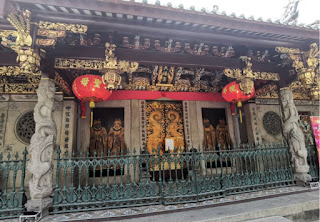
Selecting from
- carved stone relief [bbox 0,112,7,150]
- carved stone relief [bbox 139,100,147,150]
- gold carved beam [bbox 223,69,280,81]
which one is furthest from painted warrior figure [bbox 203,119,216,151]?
carved stone relief [bbox 0,112,7,150]

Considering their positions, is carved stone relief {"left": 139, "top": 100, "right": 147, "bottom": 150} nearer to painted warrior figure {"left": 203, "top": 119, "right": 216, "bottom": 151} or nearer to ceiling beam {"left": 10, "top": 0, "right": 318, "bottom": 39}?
painted warrior figure {"left": 203, "top": 119, "right": 216, "bottom": 151}

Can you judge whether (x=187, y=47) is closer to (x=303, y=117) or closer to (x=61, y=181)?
(x=61, y=181)

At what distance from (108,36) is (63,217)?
3.77m

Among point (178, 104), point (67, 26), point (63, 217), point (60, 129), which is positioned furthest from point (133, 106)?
point (63, 217)

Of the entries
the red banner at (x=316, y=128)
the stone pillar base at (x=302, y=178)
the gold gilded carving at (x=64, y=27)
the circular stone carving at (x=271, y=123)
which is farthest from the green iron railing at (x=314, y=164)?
the gold gilded carving at (x=64, y=27)

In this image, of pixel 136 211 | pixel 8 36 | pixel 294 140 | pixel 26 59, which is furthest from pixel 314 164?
pixel 8 36

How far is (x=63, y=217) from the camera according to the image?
134 inches

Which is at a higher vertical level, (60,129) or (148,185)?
(60,129)

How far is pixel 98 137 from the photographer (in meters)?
6.77

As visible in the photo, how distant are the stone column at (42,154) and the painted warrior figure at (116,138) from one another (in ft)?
9.93

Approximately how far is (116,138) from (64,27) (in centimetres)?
422

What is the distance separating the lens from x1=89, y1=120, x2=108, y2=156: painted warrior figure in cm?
668

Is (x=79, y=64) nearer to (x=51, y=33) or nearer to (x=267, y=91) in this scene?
(x=51, y=33)

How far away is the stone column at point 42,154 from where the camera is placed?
344 centimetres
